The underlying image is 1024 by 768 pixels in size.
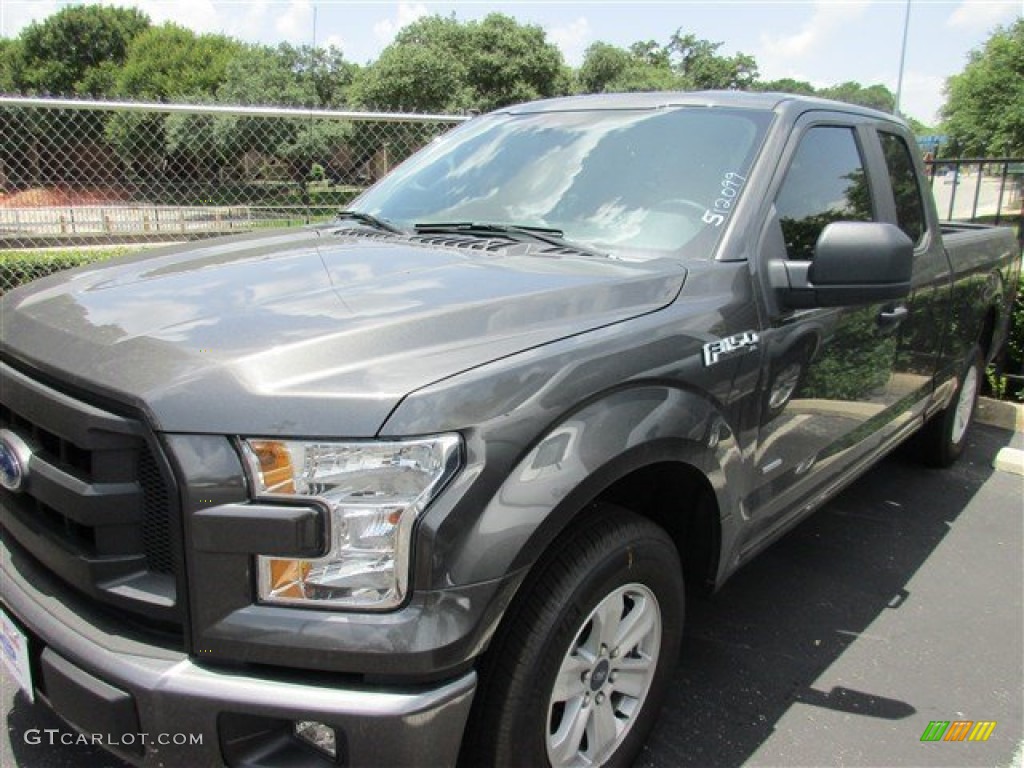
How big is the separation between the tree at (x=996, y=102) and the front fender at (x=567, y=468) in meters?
26.6

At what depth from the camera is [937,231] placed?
3.93 metres

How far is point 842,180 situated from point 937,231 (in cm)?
108

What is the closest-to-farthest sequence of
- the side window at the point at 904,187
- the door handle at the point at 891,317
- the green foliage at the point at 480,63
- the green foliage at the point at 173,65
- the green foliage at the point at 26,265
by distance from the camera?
the door handle at the point at 891,317, the side window at the point at 904,187, the green foliage at the point at 26,265, the green foliage at the point at 480,63, the green foliage at the point at 173,65

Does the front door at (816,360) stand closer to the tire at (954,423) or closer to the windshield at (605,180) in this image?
the windshield at (605,180)

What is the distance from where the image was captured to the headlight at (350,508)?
1.55m

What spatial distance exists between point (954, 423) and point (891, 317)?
215 cm

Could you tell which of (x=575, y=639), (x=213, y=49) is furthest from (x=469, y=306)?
(x=213, y=49)

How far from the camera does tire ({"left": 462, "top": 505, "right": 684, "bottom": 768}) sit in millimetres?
1780

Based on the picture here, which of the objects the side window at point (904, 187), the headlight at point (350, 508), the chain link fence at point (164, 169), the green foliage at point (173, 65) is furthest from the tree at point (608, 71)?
the headlight at point (350, 508)

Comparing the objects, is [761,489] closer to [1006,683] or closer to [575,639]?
[575,639]

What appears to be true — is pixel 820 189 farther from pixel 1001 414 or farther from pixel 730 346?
pixel 1001 414

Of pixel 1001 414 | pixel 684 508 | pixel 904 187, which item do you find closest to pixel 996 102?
pixel 1001 414

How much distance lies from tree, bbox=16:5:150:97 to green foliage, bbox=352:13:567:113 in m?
20.2

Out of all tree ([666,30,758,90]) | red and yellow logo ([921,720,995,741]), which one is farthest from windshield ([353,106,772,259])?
tree ([666,30,758,90])
